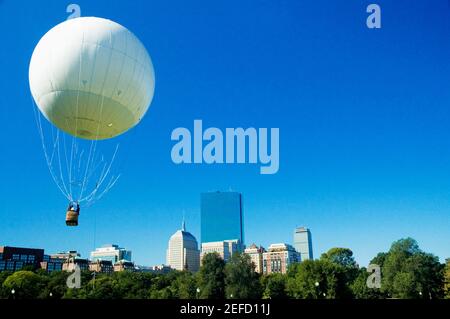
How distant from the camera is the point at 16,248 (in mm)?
163875

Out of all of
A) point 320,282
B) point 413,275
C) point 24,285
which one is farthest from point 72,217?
point 24,285

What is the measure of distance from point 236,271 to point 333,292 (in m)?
14.3

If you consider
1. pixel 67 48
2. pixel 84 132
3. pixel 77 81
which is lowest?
pixel 84 132

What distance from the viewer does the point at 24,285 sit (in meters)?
74.4

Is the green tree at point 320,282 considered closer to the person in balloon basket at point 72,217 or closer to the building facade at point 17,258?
the person in balloon basket at point 72,217

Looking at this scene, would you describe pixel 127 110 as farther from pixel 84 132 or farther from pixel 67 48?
pixel 67 48

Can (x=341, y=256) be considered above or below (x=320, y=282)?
above

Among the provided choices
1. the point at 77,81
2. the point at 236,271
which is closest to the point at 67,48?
the point at 77,81

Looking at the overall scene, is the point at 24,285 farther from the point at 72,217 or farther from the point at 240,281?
the point at 72,217

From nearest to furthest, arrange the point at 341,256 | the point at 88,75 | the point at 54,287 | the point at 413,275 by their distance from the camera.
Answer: the point at 88,75 → the point at 413,275 → the point at 54,287 → the point at 341,256

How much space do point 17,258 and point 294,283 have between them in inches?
5365
